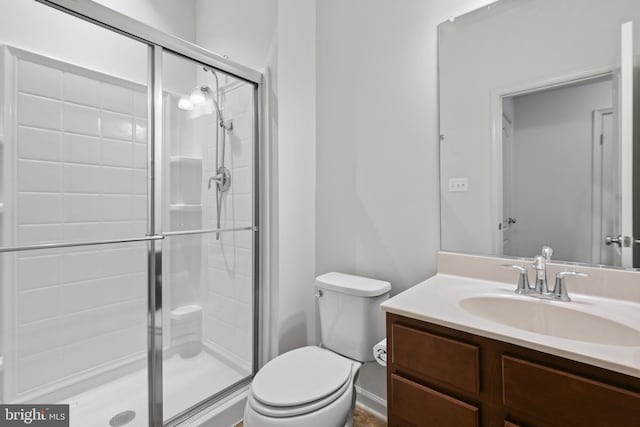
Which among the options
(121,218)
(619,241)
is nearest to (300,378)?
(121,218)

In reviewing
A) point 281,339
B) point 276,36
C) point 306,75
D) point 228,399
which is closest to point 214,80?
point 276,36

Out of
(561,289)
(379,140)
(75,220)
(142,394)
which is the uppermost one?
(379,140)

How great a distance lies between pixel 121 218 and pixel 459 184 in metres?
1.62

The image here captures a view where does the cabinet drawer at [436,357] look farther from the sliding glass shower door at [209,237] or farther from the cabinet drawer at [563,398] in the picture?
the sliding glass shower door at [209,237]

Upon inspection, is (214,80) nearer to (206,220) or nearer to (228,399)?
(206,220)

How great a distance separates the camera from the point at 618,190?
1066 millimetres

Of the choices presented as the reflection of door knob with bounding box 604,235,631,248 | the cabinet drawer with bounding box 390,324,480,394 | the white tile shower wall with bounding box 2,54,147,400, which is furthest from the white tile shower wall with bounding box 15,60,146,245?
the reflection of door knob with bounding box 604,235,631,248

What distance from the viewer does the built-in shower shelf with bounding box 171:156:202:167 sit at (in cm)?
160

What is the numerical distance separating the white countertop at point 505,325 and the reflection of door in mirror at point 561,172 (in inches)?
7.6

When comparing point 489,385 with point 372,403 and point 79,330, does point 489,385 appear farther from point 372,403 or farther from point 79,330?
point 79,330

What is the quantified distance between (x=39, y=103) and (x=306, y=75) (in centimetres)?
130

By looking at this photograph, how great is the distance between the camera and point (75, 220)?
1.47 m

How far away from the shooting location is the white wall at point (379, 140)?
4.80 feet

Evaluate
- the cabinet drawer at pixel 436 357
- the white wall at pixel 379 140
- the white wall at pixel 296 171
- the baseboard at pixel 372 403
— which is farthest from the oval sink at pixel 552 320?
the white wall at pixel 296 171
